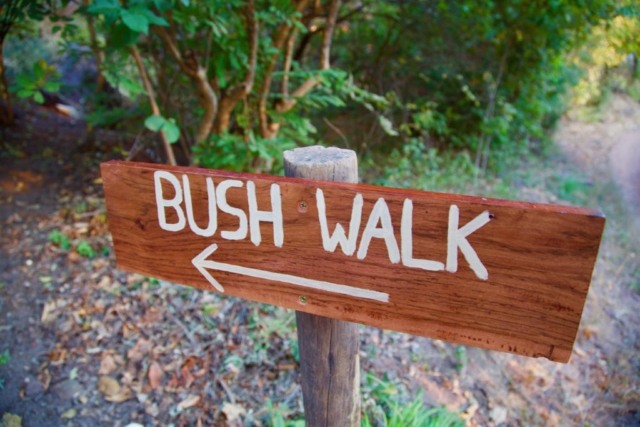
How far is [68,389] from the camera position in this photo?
1.97 metres

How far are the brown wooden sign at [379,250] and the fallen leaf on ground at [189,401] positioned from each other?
1.22m

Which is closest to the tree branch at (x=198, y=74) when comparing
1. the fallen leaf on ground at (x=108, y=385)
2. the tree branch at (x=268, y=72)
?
the tree branch at (x=268, y=72)

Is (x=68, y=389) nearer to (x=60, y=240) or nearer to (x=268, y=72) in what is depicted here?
(x=60, y=240)

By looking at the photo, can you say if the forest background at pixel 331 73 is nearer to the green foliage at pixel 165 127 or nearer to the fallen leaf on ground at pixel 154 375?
the green foliage at pixel 165 127

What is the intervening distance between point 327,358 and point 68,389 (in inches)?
64.8

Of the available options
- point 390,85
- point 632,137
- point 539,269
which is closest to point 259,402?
point 539,269

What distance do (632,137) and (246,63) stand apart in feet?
31.6

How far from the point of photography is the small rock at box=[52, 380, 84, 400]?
1.94m

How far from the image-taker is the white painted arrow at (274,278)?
839mm

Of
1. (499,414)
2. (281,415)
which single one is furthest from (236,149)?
(499,414)

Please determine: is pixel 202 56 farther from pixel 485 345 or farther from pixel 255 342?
pixel 485 345

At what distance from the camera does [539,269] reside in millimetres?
706

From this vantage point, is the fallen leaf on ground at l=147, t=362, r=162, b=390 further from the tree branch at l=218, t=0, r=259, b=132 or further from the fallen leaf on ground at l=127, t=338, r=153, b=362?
the tree branch at l=218, t=0, r=259, b=132

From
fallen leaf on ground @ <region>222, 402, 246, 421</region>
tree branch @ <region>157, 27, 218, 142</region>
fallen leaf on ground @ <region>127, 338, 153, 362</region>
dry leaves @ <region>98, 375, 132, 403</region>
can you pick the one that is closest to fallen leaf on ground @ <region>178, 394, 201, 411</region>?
fallen leaf on ground @ <region>222, 402, 246, 421</region>
